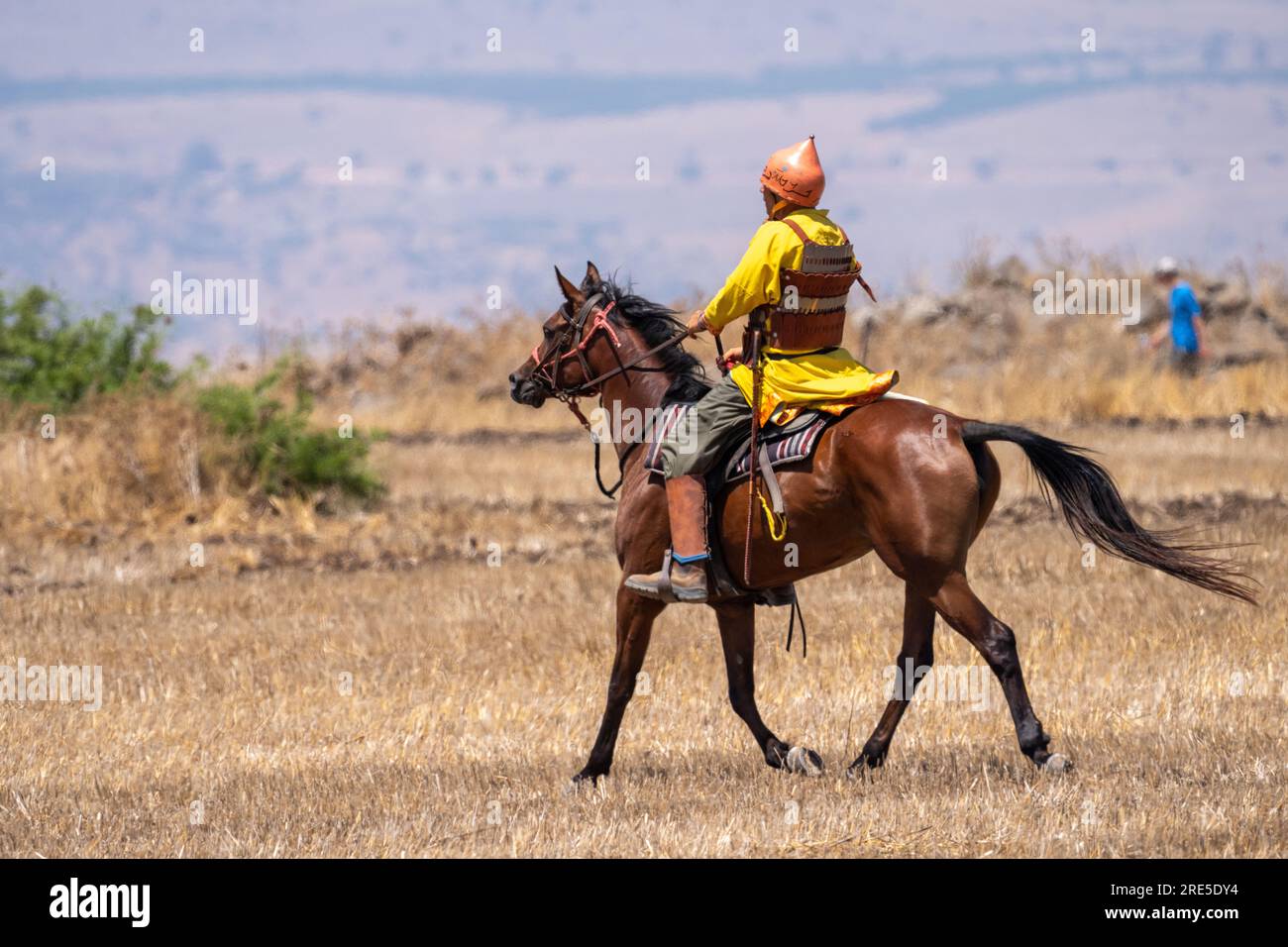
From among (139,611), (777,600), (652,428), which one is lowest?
(139,611)

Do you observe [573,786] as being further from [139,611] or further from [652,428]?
[139,611]

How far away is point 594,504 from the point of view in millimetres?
18469

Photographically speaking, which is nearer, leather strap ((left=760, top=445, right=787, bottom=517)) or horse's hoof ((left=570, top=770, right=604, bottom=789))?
leather strap ((left=760, top=445, right=787, bottom=517))

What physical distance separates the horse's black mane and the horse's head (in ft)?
0.17

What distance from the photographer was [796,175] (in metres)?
8.09

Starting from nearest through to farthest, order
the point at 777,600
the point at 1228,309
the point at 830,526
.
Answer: the point at 830,526, the point at 777,600, the point at 1228,309

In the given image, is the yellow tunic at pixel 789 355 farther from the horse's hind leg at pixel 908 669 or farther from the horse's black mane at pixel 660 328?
the horse's hind leg at pixel 908 669

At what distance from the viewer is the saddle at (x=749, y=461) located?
8023 mm

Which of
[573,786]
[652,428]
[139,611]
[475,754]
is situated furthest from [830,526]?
[139,611]

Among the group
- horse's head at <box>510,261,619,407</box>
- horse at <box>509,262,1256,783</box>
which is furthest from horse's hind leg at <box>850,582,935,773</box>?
horse's head at <box>510,261,619,407</box>

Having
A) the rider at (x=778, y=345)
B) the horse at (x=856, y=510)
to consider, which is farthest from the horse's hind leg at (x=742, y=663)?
the rider at (x=778, y=345)

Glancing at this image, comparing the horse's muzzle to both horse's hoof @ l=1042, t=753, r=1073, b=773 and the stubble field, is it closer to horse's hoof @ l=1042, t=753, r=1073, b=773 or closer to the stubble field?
the stubble field

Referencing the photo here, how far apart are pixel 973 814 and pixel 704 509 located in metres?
1.99

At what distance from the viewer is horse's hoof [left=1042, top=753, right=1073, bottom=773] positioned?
770 centimetres
